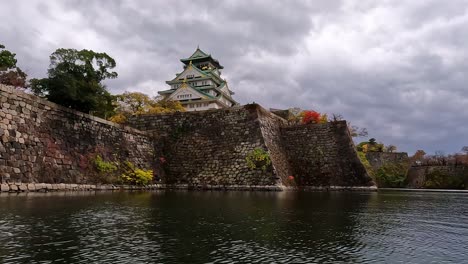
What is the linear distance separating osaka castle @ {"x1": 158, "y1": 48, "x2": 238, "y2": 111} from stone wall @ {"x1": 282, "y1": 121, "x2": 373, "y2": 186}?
1089 inches

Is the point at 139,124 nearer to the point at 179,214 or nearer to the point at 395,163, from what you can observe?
the point at 179,214

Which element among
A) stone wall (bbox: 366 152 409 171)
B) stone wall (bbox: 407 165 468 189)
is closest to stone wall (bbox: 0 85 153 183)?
stone wall (bbox: 407 165 468 189)

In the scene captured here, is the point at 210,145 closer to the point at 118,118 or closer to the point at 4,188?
the point at 4,188

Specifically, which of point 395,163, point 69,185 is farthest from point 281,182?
point 395,163

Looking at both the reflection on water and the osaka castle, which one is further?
the osaka castle

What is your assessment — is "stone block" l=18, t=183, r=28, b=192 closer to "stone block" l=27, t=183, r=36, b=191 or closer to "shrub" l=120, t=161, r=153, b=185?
"stone block" l=27, t=183, r=36, b=191

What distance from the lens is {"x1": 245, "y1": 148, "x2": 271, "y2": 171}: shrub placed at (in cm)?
2078

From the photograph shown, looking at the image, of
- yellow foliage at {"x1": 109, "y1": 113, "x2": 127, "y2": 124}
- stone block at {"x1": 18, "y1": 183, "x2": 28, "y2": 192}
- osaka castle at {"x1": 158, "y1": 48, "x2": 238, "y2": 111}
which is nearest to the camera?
stone block at {"x1": 18, "y1": 183, "x2": 28, "y2": 192}

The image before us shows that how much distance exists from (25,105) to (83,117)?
3.58 m

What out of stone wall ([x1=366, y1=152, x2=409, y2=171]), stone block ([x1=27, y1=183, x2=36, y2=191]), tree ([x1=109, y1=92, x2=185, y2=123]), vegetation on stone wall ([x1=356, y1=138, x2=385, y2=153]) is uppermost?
tree ([x1=109, y1=92, x2=185, y2=123])

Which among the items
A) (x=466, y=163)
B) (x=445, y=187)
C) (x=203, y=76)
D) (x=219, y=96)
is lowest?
(x=445, y=187)

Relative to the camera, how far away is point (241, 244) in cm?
482

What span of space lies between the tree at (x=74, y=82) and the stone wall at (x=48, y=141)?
64 centimetres

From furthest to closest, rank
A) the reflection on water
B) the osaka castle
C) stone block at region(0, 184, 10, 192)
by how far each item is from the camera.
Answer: the osaka castle, stone block at region(0, 184, 10, 192), the reflection on water
